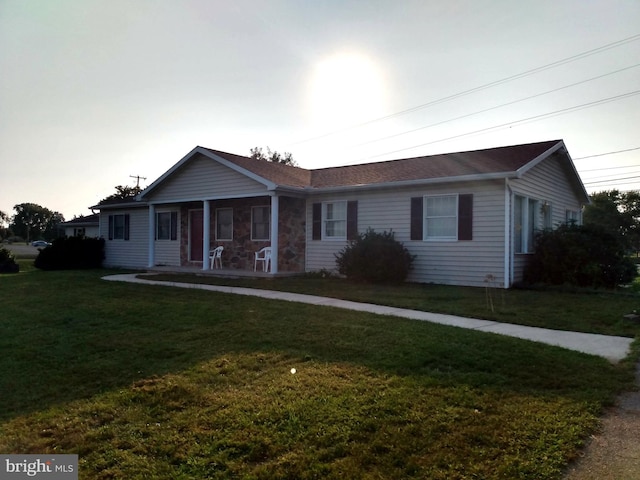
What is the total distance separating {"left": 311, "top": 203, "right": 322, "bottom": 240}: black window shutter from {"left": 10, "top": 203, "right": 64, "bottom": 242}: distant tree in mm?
98624

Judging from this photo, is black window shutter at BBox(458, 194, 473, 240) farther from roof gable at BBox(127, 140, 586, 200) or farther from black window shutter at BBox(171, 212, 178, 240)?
black window shutter at BBox(171, 212, 178, 240)

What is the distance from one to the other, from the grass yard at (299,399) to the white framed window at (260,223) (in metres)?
8.96

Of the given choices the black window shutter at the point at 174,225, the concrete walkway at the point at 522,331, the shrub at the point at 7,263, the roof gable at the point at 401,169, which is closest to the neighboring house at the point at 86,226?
the shrub at the point at 7,263

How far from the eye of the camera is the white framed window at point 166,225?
1859 centimetres

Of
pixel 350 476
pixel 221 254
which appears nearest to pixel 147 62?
pixel 221 254

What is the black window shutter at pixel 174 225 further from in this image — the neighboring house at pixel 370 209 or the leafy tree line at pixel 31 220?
the leafy tree line at pixel 31 220

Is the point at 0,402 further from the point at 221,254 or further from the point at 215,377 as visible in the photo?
the point at 221,254

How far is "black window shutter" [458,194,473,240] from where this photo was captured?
469 inches

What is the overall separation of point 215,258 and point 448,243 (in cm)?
844

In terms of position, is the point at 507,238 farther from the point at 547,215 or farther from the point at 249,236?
the point at 249,236

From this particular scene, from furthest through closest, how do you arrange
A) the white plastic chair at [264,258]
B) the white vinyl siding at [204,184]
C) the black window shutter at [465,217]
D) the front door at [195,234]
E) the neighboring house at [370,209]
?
the front door at [195,234] < the white plastic chair at [264,258] < the white vinyl siding at [204,184] < the black window shutter at [465,217] < the neighboring house at [370,209]

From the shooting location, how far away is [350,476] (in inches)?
111

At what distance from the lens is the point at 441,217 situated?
1251 centimetres

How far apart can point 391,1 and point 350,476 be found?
9.86 meters
